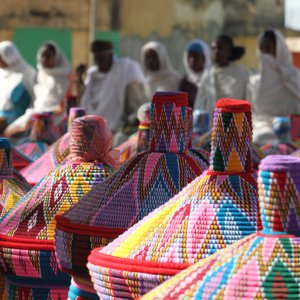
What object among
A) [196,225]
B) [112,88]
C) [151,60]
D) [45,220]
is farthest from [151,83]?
[196,225]

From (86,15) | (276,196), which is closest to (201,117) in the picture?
(276,196)

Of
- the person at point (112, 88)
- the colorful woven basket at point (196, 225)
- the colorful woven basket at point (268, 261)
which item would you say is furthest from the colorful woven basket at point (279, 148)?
the colorful woven basket at point (268, 261)

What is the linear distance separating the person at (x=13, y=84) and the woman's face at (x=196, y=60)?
2109 mm

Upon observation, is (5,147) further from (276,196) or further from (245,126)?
(276,196)

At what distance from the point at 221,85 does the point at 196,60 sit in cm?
102

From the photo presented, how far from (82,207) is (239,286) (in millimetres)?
1684

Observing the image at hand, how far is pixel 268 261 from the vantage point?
143 inches

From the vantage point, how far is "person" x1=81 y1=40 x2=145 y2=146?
58.1 ft

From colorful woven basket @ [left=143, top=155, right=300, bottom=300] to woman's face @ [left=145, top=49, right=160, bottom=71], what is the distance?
14490 millimetres

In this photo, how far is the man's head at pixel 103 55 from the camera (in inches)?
701

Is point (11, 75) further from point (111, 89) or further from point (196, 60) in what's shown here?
point (196, 60)

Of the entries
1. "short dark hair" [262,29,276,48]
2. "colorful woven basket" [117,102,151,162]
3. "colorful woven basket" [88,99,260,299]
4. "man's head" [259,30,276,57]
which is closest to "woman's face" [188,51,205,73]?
Answer: "man's head" [259,30,276,57]

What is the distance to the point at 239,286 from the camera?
11.8ft

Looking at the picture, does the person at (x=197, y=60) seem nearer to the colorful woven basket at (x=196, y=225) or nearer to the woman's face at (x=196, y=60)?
the woman's face at (x=196, y=60)
